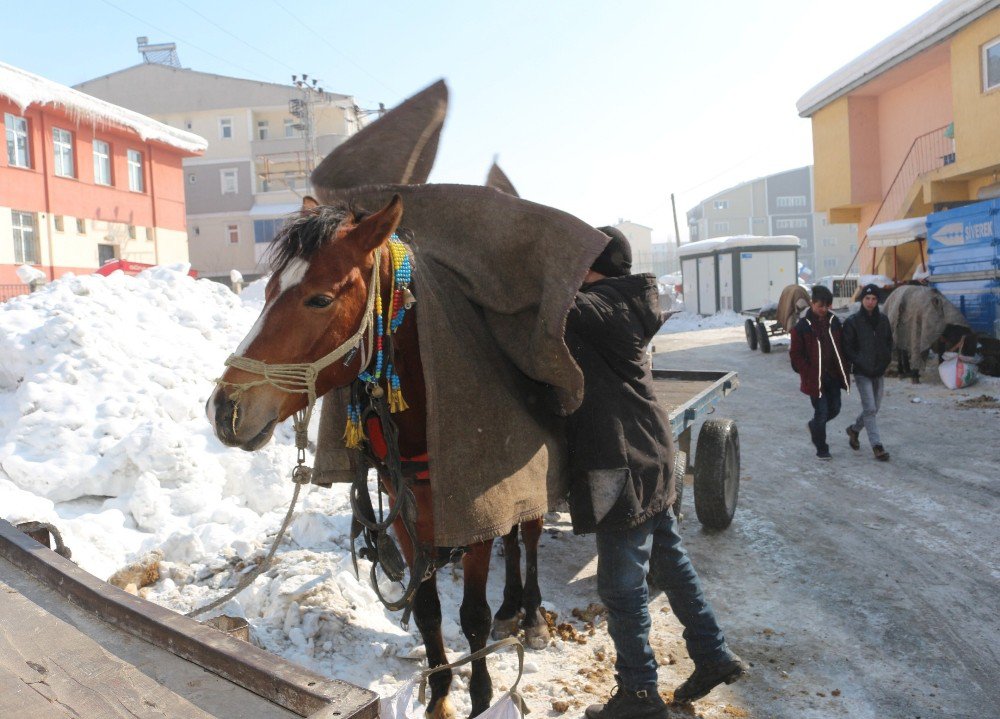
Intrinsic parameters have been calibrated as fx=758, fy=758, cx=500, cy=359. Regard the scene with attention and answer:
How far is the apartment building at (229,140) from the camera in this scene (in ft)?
136

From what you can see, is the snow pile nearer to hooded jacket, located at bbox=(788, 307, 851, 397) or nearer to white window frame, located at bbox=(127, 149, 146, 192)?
hooded jacket, located at bbox=(788, 307, 851, 397)

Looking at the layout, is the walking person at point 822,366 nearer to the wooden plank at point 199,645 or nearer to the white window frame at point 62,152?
the wooden plank at point 199,645

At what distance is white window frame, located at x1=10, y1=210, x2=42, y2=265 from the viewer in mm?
22152

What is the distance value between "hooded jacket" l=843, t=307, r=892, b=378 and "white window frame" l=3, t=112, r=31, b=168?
23317 mm

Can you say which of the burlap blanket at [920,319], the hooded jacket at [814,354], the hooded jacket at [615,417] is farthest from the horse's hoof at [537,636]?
the burlap blanket at [920,319]

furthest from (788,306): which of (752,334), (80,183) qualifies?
(80,183)

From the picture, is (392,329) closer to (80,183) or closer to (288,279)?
(288,279)

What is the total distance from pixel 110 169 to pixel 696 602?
1121 inches

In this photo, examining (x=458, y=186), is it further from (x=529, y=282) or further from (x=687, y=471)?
(x=687, y=471)

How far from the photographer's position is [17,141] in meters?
22.5

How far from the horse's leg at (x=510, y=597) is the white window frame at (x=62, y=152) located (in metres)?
24.8

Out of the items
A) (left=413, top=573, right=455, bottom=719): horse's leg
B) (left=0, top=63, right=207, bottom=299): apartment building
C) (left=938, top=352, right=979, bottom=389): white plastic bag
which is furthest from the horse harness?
(left=0, top=63, right=207, bottom=299): apartment building

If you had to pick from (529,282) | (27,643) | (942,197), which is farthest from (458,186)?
(942,197)

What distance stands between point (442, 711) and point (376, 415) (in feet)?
4.72
